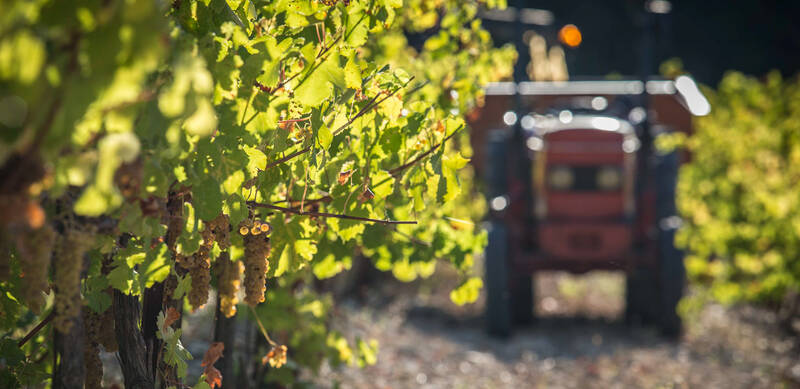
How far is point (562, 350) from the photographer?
5.21 metres

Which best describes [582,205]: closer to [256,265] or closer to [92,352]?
[256,265]

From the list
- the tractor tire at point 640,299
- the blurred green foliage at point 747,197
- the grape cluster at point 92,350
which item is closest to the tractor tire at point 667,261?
the tractor tire at point 640,299

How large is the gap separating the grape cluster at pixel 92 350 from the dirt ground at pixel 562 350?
70.8 inches

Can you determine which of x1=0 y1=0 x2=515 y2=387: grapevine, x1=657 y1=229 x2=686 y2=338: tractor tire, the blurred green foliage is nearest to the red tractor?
x1=657 y1=229 x2=686 y2=338: tractor tire

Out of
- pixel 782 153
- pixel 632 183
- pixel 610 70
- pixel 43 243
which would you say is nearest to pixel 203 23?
pixel 43 243

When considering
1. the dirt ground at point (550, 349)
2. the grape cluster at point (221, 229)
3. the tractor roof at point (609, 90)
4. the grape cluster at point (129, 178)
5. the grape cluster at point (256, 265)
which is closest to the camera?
the grape cluster at point (129, 178)

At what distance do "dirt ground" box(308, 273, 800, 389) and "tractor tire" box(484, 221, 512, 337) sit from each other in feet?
0.53

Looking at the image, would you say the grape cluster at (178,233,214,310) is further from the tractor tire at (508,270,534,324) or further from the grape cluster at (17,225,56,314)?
the tractor tire at (508,270,534,324)

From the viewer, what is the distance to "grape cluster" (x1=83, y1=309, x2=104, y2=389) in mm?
1782

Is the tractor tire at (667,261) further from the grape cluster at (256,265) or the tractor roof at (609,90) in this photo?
the grape cluster at (256,265)

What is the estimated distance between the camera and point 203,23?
1.49 metres

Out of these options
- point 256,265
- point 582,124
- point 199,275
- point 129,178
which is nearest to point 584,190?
point 582,124

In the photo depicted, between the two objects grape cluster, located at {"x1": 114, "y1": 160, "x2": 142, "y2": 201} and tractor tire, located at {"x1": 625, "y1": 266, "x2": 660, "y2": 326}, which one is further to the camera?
tractor tire, located at {"x1": 625, "y1": 266, "x2": 660, "y2": 326}

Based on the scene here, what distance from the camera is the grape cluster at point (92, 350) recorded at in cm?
178
